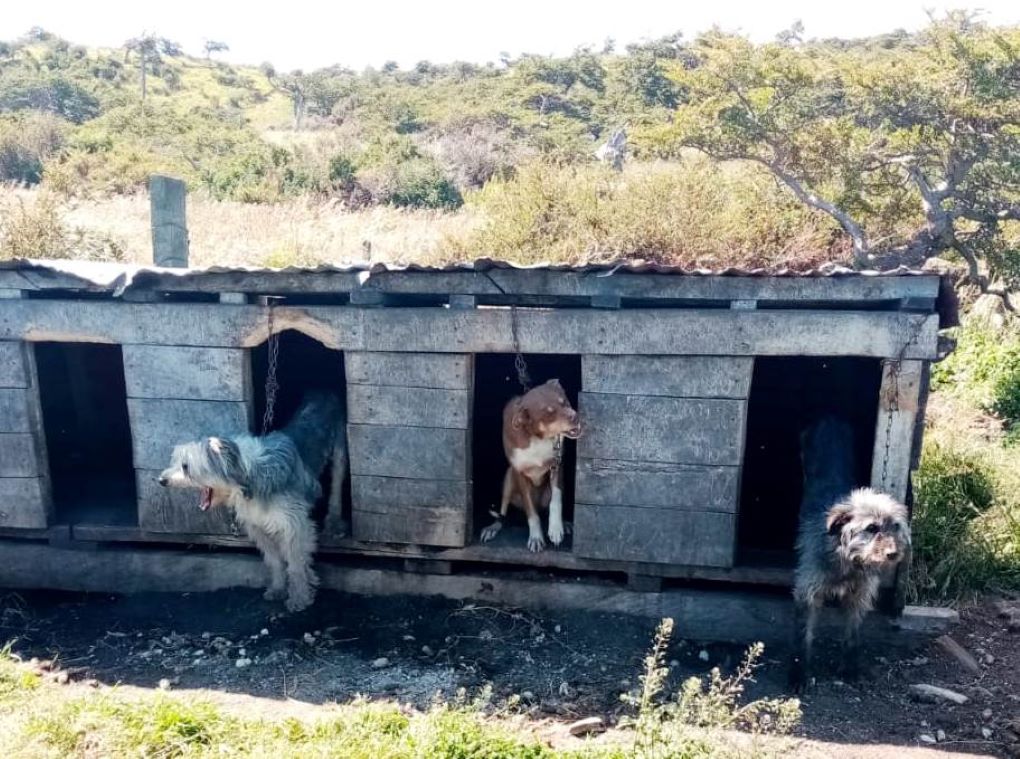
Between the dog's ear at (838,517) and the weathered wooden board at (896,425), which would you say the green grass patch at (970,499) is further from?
the dog's ear at (838,517)

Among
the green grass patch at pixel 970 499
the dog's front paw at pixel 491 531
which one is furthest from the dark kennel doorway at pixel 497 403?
the green grass patch at pixel 970 499

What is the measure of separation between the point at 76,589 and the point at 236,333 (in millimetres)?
2381

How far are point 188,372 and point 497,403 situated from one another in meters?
2.62

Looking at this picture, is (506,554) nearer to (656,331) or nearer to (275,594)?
(275,594)

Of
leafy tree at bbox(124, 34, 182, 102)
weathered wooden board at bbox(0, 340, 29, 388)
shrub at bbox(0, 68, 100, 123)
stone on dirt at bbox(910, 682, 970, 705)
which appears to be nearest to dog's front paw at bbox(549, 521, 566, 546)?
stone on dirt at bbox(910, 682, 970, 705)

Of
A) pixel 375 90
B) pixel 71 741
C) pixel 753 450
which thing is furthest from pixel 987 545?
pixel 375 90

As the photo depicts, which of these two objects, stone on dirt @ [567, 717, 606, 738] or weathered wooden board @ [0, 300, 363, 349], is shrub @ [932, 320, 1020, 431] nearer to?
stone on dirt @ [567, 717, 606, 738]

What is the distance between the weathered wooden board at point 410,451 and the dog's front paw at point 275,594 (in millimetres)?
1047

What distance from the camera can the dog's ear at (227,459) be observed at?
495cm

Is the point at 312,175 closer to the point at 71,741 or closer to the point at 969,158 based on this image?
the point at 969,158

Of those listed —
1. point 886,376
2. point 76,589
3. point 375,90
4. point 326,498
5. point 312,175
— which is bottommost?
point 76,589

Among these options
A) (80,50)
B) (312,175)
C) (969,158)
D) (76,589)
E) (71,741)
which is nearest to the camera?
(71,741)

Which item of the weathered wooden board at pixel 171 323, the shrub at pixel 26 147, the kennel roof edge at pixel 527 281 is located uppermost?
the shrub at pixel 26 147

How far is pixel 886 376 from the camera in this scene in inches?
188
